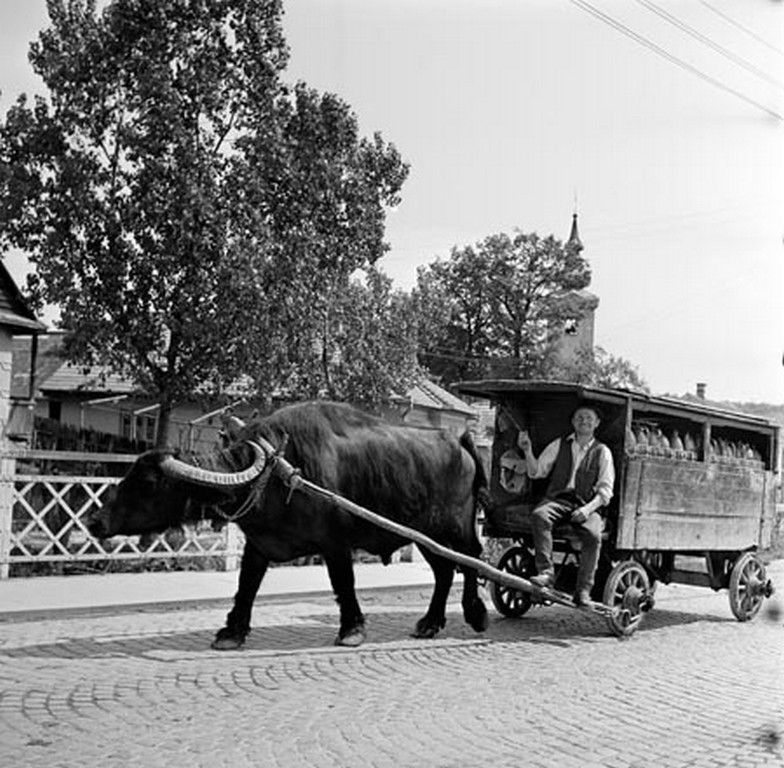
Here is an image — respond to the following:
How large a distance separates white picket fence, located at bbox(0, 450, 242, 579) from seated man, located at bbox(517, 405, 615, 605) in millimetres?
4379

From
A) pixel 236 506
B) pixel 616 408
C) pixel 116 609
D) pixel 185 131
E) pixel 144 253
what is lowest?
pixel 116 609

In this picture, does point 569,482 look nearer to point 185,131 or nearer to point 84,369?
point 185,131

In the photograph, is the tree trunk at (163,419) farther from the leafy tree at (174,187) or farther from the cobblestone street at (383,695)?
the cobblestone street at (383,695)

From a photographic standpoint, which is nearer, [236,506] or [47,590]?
[236,506]

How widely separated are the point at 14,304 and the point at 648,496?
1423cm

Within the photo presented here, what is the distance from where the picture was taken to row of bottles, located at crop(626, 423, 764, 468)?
35.8ft

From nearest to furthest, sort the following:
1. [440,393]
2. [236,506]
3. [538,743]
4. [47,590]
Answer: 1. [538,743]
2. [236,506]
3. [47,590]
4. [440,393]

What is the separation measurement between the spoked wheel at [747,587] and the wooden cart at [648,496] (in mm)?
13

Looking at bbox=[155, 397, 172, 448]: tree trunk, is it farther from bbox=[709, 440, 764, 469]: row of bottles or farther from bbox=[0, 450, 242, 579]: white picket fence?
bbox=[709, 440, 764, 469]: row of bottles

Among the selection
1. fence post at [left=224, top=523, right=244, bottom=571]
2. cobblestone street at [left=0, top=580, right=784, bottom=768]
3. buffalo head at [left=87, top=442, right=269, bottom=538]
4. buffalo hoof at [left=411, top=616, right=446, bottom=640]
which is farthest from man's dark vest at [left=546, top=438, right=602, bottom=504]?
fence post at [left=224, top=523, right=244, bottom=571]

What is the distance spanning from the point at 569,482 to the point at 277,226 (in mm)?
9568

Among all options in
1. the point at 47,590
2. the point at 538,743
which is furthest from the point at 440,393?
the point at 538,743

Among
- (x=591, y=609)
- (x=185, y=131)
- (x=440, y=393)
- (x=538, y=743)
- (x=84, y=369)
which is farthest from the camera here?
(x=440, y=393)

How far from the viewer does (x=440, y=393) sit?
4891 cm
